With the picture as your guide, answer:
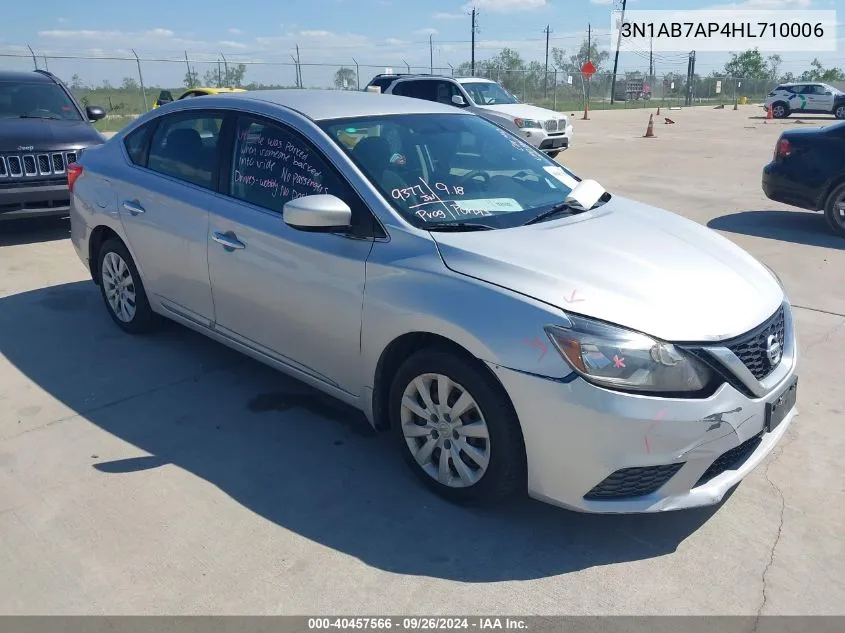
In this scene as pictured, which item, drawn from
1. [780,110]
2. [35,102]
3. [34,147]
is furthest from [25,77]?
[780,110]

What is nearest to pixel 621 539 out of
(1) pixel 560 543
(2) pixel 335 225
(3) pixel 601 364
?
(1) pixel 560 543

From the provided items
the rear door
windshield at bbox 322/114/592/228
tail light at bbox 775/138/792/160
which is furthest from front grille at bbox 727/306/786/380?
tail light at bbox 775/138/792/160

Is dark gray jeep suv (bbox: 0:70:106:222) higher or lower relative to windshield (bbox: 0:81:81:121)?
lower

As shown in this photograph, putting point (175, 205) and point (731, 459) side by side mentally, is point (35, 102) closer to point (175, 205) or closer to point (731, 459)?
point (175, 205)

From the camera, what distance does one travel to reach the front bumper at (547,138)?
49.7 feet

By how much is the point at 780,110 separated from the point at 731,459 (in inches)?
1384

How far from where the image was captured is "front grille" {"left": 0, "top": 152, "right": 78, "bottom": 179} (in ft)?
24.8

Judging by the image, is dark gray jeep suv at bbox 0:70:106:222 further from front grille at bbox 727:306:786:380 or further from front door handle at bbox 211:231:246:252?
front grille at bbox 727:306:786:380

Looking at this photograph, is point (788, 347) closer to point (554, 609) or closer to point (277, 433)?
point (554, 609)

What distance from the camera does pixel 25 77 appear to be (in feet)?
29.6

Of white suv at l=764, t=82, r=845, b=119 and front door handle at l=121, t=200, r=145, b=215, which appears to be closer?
front door handle at l=121, t=200, r=145, b=215

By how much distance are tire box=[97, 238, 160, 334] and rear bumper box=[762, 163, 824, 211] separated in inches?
295
